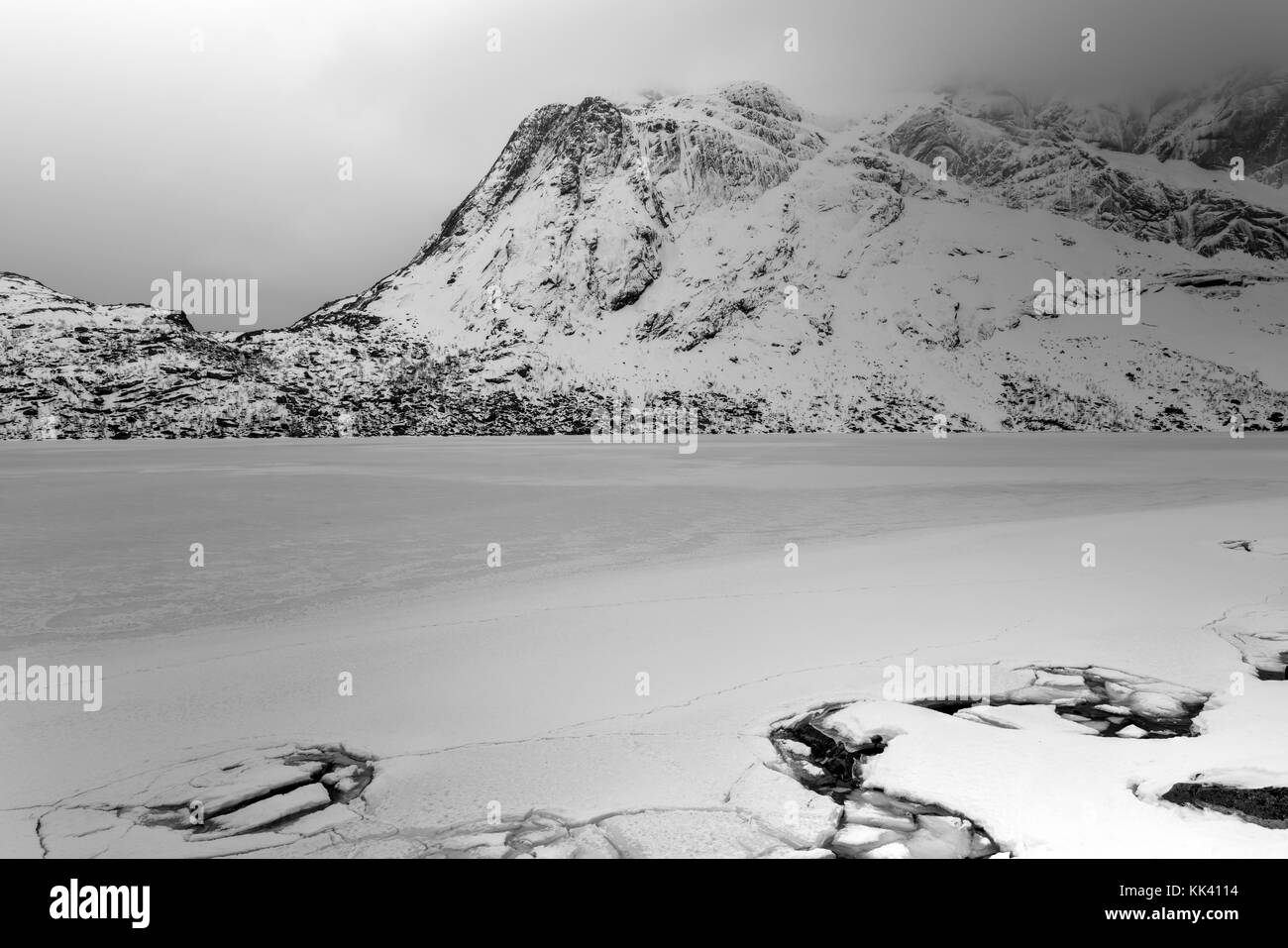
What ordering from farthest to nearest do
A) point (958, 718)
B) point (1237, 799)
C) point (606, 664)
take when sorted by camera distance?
point (606, 664), point (958, 718), point (1237, 799)

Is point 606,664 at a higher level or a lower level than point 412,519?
lower

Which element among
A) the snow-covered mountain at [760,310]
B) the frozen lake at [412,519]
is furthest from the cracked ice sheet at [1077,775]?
the snow-covered mountain at [760,310]

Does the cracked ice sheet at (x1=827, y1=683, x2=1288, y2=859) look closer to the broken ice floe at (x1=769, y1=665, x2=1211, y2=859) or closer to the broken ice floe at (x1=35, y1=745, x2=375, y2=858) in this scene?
the broken ice floe at (x1=769, y1=665, x2=1211, y2=859)

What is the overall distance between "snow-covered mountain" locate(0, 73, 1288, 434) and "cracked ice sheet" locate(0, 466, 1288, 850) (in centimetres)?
9905

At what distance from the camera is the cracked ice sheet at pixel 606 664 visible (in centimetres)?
531

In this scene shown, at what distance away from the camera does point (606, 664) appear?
779cm

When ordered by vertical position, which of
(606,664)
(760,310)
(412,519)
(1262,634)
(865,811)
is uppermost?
(760,310)

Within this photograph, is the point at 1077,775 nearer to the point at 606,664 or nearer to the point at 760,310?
the point at 606,664

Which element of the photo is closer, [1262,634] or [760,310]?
[1262,634]

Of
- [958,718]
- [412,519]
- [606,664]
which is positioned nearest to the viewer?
[958,718]

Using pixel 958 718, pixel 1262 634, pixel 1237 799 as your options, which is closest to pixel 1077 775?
pixel 1237 799

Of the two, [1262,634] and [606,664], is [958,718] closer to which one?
[606,664]

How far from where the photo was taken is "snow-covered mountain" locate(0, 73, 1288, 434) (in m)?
117

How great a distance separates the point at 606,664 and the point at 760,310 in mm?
147154
